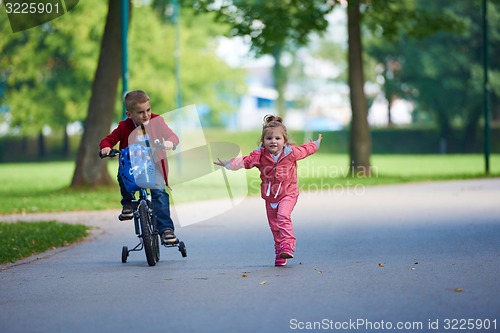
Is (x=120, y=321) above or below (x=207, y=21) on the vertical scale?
below

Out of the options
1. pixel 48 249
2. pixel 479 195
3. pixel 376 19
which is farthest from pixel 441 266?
pixel 376 19

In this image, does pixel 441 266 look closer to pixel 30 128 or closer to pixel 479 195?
pixel 479 195

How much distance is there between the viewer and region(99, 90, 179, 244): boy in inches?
406

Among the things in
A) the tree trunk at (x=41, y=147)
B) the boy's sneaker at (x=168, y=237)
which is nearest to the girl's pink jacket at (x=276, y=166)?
the boy's sneaker at (x=168, y=237)

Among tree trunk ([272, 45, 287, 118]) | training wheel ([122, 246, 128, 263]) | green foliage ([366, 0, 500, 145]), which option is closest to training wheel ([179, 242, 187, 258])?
training wheel ([122, 246, 128, 263])

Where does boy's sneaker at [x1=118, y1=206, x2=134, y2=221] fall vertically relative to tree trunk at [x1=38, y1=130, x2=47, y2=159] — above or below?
above

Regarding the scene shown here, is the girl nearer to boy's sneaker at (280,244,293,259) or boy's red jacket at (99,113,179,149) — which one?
boy's sneaker at (280,244,293,259)

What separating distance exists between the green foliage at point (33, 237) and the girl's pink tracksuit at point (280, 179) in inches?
129

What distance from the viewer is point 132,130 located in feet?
34.4

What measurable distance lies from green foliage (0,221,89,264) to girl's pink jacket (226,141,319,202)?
10.7 ft

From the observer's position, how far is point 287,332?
6512 mm

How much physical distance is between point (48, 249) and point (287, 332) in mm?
7127

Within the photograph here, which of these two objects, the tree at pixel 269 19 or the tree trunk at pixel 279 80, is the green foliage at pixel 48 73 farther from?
the tree at pixel 269 19

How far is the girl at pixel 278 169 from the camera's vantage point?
10031 mm
